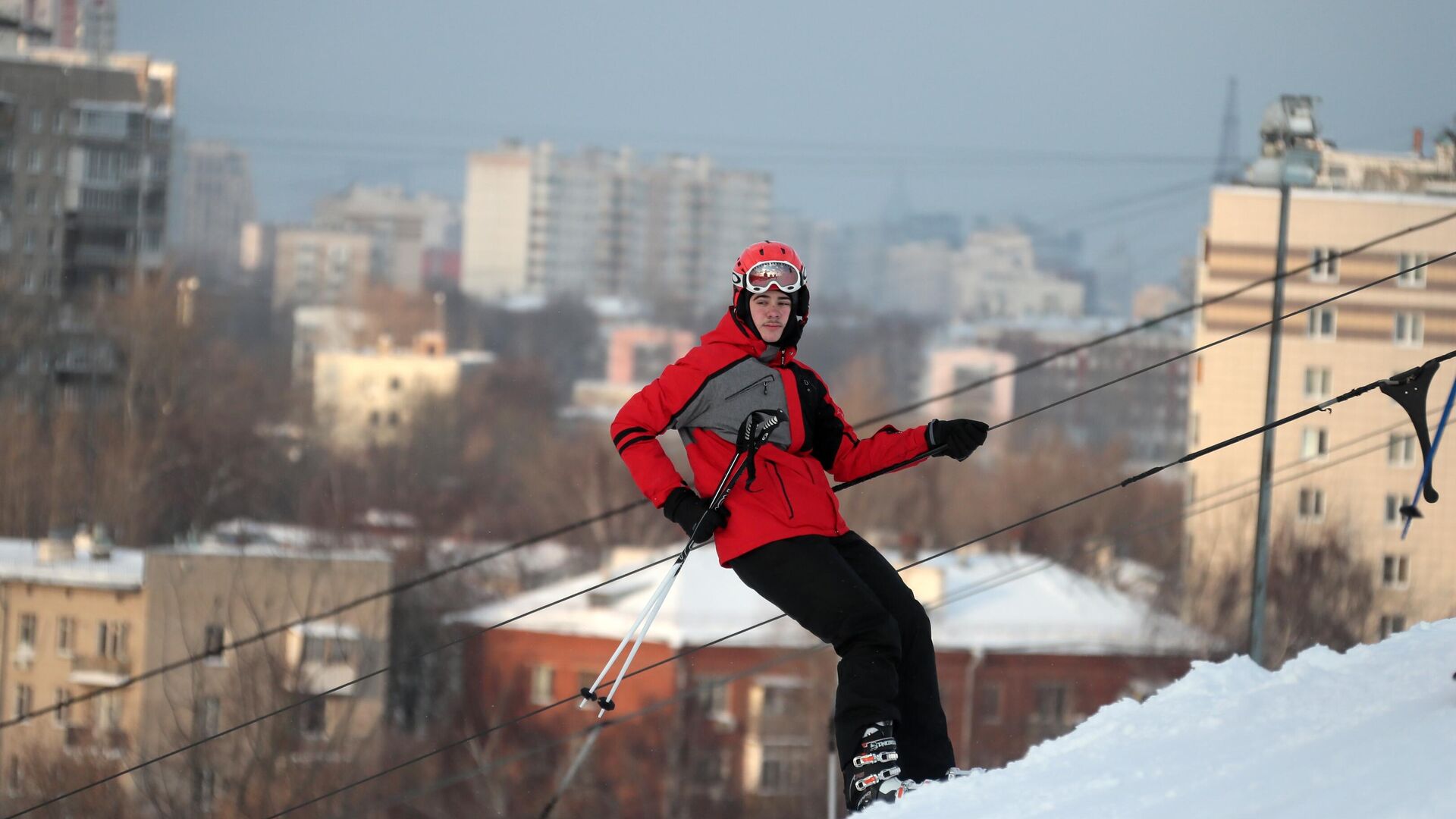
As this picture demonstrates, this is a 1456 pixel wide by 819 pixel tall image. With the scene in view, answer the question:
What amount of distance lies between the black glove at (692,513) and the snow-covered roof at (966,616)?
21.2m

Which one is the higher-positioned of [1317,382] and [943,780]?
[943,780]

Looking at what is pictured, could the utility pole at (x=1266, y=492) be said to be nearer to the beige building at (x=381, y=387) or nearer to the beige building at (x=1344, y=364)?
the beige building at (x=1344, y=364)

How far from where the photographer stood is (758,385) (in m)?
3.97

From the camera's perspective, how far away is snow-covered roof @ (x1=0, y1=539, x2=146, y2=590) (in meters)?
27.6

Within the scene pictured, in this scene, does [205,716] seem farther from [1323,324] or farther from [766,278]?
[766,278]

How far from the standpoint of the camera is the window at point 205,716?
24172mm

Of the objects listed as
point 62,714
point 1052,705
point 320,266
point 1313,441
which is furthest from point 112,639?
point 320,266

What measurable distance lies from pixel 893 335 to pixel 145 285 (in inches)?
1400

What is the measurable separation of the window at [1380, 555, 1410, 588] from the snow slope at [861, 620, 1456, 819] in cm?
2763

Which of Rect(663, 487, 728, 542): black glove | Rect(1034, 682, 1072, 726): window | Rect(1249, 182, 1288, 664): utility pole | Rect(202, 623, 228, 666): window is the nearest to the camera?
Rect(663, 487, 728, 542): black glove

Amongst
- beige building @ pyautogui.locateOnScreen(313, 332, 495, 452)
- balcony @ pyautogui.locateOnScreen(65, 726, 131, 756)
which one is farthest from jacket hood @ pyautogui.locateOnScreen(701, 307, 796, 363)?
beige building @ pyautogui.locateOnScreen(313, 332, 495, 452)

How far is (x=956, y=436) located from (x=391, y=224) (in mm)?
87921

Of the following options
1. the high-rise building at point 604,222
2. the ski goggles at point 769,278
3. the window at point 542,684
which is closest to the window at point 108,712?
the window at point 542,684

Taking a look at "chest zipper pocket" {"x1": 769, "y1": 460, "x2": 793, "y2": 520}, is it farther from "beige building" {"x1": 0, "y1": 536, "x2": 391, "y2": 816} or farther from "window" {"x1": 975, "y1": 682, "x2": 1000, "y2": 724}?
"window" {"x1": 975, "y1": 682, "x2": 1000, "y2": 724}
